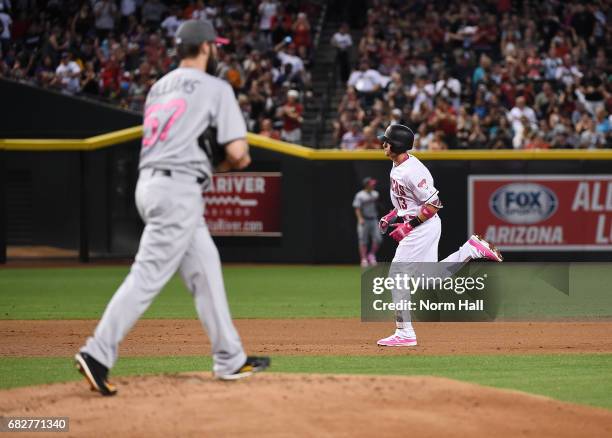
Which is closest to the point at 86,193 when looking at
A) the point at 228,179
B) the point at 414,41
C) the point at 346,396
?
the point at 228,179

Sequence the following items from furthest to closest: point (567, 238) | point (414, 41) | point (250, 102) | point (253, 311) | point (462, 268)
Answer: point (414, 41) → point (250, 102) → point (567, 238) → point (253, 311) → point (462, 268)

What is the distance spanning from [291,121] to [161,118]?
1689 centimetres

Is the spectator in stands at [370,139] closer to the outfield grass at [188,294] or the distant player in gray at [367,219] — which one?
the distant player in gray at [367,219]

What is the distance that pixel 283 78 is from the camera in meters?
25.1

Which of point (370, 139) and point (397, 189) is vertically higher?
point (370, 139)

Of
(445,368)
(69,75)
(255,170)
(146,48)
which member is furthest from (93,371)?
(146,48)

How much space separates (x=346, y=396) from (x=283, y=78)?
19094 mm

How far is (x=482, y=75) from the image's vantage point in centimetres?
2383

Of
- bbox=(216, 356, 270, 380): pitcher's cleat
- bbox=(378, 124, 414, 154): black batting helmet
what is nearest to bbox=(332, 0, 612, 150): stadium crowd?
bbox=(378, 124, 414, 154): black batting helmet

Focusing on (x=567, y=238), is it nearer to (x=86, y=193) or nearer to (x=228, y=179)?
(x=228, y=179)

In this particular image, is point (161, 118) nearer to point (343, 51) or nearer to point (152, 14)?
point (343, 51)

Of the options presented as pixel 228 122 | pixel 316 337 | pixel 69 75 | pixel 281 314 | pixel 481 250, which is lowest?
pixel 281 314

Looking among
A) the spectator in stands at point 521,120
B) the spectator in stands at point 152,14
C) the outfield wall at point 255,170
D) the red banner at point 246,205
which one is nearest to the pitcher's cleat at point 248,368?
the outfield wall at point 255,170

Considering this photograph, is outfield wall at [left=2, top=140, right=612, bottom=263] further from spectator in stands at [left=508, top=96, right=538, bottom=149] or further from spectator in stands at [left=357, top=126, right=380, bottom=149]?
spectator in stands at [left=508, top=96, right=538, bottom=149]
